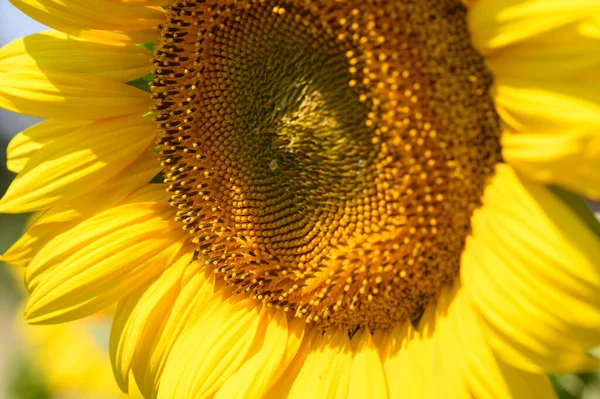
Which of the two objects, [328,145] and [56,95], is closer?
[328,145]

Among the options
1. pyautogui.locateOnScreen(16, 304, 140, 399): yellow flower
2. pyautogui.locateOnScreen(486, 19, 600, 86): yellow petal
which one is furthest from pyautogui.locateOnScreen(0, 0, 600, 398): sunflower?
pyautogui.locateOnScreen(16, 304, 140, 399): yellow flower

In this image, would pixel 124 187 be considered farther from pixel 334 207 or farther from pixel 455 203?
pixel 455 203

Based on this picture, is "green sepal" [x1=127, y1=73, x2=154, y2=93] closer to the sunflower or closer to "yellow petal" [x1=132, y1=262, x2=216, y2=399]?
the sunflower

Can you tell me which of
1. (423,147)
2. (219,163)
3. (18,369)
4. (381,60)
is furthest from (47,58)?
(18,369)

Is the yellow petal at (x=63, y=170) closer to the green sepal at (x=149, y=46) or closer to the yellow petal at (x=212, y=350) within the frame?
the green sepal at (x=149, y=46)

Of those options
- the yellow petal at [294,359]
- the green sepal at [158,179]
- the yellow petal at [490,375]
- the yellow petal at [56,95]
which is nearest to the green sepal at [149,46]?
the yellow petal at [56,95]

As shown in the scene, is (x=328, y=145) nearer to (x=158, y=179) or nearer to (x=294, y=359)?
(x=294, y=359)

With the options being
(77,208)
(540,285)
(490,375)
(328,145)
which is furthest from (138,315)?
(540,285)
